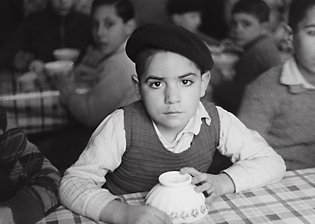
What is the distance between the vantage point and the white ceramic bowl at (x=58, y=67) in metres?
1.73

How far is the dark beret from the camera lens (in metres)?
1.33

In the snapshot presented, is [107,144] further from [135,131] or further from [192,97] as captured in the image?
[192,97]

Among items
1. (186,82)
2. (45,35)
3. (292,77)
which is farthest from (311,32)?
(45,35)

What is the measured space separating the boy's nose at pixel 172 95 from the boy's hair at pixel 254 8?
0.76 metres

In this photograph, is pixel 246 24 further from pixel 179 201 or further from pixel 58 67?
pixel 179 201

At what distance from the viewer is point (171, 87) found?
1341 mm

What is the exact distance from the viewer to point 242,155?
1533 mm

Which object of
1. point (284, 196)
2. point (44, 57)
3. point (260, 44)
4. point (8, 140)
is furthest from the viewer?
point (260, 44)

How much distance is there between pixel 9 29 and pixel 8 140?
0.44m

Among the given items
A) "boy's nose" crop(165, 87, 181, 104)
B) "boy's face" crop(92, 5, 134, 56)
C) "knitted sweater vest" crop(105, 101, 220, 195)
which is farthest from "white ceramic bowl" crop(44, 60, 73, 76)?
"boy's nose" crop(165, 87, 181, 104)

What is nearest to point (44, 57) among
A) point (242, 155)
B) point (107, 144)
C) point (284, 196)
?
point (107, 144)

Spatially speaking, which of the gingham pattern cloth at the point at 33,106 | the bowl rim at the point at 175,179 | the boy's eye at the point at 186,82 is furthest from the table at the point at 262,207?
the gingham pattern cloth at the point at 33,106

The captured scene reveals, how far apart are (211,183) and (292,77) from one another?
0.97 m

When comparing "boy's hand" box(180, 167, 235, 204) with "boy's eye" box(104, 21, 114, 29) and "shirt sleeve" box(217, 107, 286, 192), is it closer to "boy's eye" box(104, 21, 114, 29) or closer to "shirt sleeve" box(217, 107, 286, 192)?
"shirt sleeve" box(217, 107, 286, 192)
